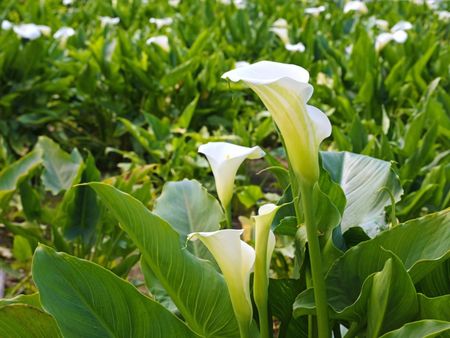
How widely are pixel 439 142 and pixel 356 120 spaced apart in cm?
51

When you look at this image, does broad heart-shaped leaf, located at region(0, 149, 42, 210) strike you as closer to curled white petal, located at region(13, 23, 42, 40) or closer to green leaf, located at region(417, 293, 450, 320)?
green leaf, located at region(417, 293, 450, 320)

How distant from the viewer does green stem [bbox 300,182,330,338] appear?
37.9 inches

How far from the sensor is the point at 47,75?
3.59 m

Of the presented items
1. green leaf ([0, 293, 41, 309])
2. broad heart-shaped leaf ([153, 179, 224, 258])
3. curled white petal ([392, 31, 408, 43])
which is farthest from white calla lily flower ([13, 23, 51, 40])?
green leaf ([0, 293, 41, 309])

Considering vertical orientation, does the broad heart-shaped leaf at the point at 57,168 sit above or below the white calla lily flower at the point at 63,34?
above

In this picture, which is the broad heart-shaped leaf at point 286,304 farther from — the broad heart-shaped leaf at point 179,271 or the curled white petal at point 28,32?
the curled white petal at point 28,32

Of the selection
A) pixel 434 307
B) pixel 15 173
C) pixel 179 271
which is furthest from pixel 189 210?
pixel 15 173

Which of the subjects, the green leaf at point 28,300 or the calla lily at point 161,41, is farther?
the calla lily at point 161,41

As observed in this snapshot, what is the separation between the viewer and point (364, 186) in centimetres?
143

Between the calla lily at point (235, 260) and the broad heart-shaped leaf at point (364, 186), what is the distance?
35 cm

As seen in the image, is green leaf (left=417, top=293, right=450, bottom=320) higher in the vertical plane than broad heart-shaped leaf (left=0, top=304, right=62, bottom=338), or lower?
higher

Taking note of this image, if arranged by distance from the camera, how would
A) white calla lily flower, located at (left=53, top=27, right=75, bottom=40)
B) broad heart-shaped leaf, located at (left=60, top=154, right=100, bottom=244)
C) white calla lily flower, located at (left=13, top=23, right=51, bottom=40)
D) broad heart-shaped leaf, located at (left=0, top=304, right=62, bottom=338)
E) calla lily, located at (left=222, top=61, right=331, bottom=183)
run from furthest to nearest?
white calla lily flower, located at (left=53, top=27, right=75, bottom=40)
white calla lily flower, located at (left=13, top=23, right=51, bottom=40)
broad heart-shaped leaf, located at (left=60, top=154, right=100, bottom=244)
broad heart-shaped leaf, located at (left=0, top=304, right=62, bottom=338)
calla lily, located at (left=222, top=61, right=331, bottom=183)

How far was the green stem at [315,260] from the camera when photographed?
37.9 inches

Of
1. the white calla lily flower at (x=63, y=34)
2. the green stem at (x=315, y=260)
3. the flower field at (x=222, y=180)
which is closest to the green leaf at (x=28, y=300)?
the flower field at (x=222, y=180)
